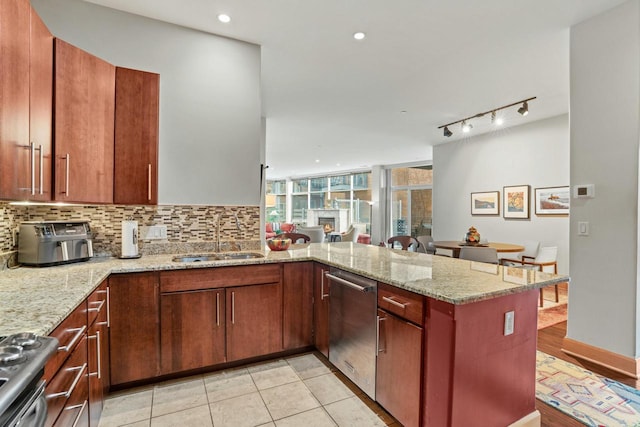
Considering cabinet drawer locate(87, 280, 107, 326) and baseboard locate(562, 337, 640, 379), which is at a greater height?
cabinet drawer locate(87, 280, 107, 326)

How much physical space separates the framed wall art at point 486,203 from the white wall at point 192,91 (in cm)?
522

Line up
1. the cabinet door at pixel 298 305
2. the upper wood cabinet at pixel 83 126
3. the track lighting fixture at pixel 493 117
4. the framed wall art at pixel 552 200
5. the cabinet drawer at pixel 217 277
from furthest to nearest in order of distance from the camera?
the framed wall art at pixel 552 200
the track lighting fixture at pixel 493 117
the cabinet door at pixel 298 305
the cabinet drawer at pixel 217 277
the upper wood cabinet at pixel 83 126

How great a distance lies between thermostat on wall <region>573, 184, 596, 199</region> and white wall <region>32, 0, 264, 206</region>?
9.25ft

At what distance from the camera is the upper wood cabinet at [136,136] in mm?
2328

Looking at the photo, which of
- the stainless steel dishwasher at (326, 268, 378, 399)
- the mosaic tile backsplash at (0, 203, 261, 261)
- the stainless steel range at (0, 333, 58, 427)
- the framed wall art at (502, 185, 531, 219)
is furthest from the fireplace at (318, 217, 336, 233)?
the stainless steel range at (0, 333, 58, 427)

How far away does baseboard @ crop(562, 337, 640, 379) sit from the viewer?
2.39m

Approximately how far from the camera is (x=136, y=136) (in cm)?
238

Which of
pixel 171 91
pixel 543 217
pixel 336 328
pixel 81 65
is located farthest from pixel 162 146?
pixel 543 217

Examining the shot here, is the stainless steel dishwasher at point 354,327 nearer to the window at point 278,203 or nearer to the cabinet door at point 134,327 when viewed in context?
the cabinet door at point 134,327

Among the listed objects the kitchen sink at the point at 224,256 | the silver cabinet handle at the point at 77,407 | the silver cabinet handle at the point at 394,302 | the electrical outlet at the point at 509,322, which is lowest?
the silver cabinet handle at the point at 77,407

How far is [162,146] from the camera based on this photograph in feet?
8.63

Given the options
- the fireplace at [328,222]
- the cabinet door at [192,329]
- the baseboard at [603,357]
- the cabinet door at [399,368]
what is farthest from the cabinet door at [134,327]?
the fireplace at [328,222]

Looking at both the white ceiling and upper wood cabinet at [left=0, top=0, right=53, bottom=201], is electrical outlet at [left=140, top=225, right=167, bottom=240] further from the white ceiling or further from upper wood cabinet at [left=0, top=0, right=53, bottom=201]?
the white ceiling

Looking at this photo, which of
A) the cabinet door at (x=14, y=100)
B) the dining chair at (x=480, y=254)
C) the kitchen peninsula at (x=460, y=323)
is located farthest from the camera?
the dining chair at (x=480, y=254)
